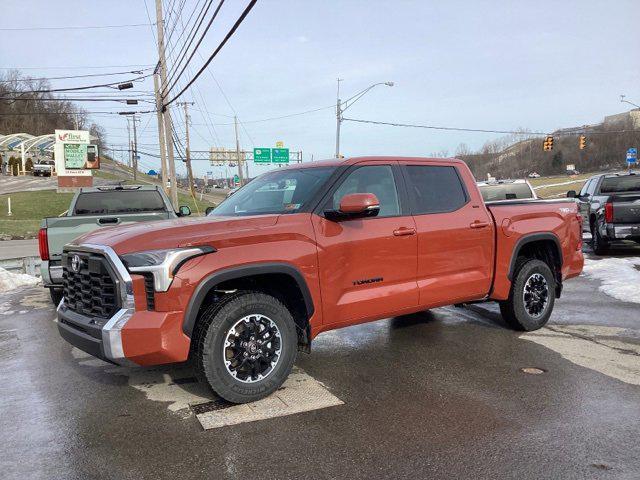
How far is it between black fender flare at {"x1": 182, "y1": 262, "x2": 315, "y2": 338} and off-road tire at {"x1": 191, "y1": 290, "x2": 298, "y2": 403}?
0.14m

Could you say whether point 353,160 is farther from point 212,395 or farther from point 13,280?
point 13,280

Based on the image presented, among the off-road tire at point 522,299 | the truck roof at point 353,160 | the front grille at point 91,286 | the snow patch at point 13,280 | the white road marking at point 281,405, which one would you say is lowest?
the snow patch at point 13,280

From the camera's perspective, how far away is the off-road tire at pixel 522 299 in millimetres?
5758

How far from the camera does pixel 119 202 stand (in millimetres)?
9258

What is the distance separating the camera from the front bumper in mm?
3521

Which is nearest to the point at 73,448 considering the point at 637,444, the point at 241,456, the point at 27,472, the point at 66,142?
the point at 27,472

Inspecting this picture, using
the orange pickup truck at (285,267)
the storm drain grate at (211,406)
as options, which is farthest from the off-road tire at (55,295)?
the storm drain grate at (211,406)

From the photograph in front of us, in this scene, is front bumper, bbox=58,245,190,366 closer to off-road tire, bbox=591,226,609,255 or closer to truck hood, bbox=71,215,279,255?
truck hood, bbox=71,215,279,255

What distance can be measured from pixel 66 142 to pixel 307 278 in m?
40.5

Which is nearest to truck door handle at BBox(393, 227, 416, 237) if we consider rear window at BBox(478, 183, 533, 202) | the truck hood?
the truck hood

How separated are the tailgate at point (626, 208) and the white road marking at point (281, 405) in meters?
9.68

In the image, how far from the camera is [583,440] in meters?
3.35

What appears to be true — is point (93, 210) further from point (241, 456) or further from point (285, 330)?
→ point (241, 456)

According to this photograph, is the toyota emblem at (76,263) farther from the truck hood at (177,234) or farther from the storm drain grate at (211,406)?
the storm drain grate at (211,406)
